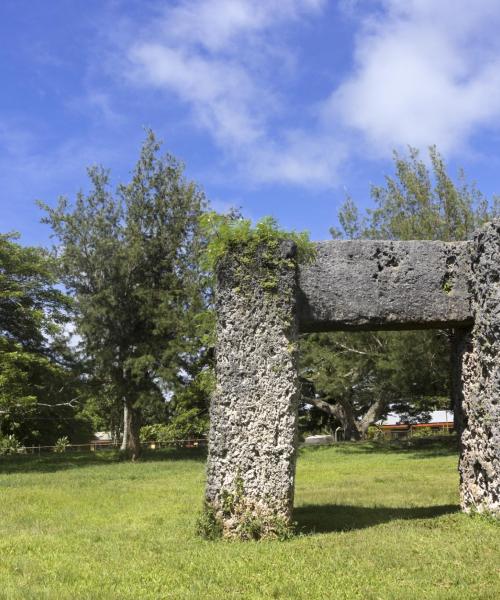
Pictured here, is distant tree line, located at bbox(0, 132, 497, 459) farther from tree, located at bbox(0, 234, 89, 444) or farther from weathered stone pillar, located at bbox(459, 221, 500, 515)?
weathered stone pillar, located at bbox(459, 221, 500, 515)

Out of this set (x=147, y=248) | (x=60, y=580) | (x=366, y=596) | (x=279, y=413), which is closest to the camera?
(x=366, y=596)

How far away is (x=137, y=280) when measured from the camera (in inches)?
987

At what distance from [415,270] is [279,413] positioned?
287cm

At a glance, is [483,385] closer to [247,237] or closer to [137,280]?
[247,237]

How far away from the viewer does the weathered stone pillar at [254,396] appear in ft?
25.8

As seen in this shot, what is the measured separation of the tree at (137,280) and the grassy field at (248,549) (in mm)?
10474

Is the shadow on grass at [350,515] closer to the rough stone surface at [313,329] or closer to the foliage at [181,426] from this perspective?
the rough stone surface at [313,329]

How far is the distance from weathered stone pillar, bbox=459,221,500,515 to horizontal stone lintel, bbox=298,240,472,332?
29 centimetres

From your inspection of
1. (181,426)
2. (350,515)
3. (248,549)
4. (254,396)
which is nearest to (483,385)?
(350,515)

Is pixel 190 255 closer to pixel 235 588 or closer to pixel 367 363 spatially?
pixel 367 363

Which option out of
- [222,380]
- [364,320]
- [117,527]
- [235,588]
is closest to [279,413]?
[222,380]

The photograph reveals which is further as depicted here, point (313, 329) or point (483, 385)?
point (313, 329)

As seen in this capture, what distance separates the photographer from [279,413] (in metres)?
8.05

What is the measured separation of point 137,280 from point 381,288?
1774 centimetres
